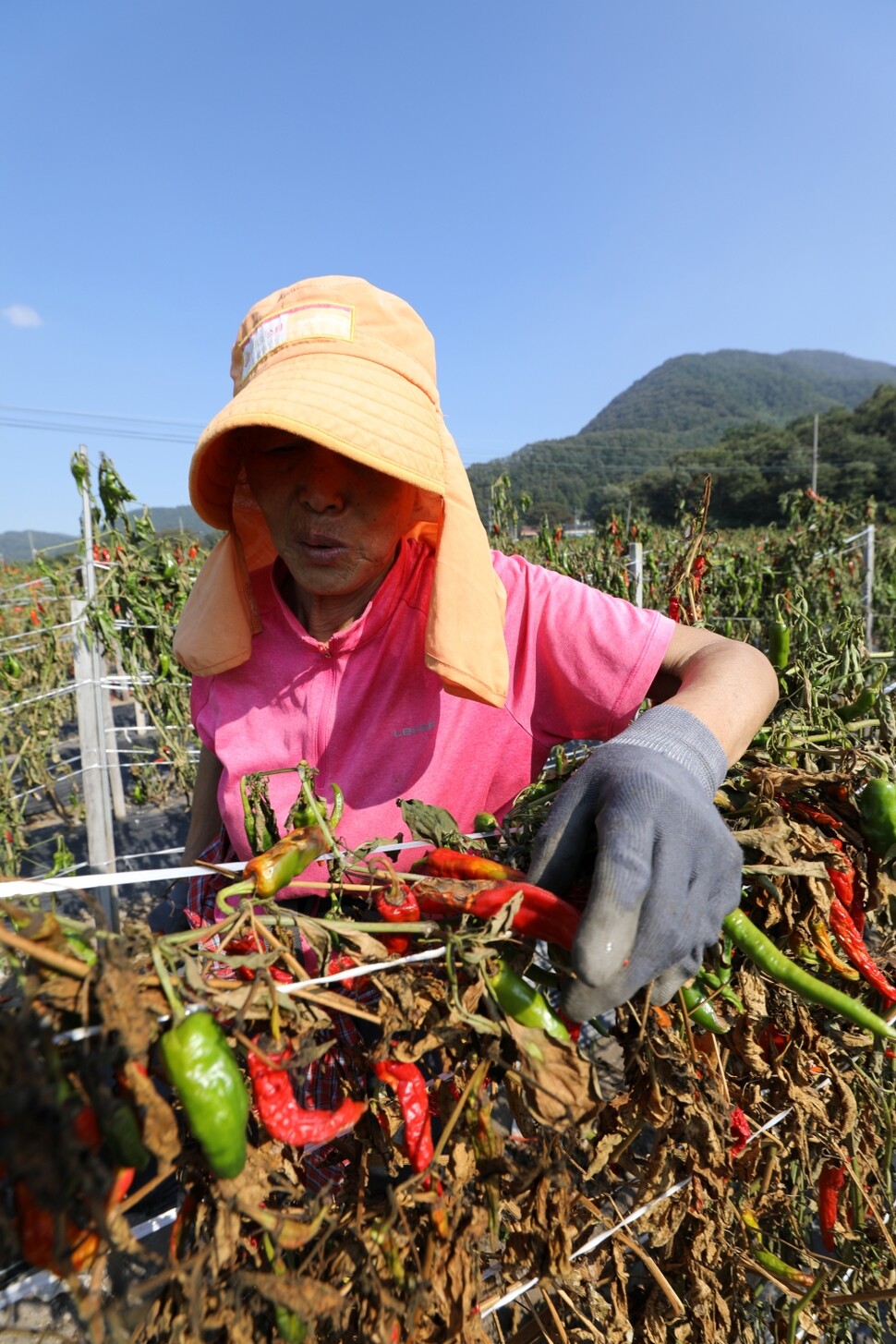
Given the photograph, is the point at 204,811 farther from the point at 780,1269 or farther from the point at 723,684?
the point at 780,1269

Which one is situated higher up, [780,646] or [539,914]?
[780,646]

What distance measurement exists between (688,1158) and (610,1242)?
0.30m

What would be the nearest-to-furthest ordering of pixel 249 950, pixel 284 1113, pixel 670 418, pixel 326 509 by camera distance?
pixel 284 1113 < pixel 249 950 < pixel 326 509 < pixel 670 418

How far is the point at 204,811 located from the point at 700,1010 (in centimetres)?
124

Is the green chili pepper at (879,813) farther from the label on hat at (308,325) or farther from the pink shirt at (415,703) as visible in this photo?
the label on hat at (308,325)

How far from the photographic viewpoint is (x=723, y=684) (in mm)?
1269

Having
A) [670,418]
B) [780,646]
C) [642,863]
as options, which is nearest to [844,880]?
[642,863]

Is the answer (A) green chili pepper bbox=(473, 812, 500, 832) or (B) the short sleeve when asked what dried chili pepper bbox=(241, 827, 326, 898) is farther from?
(B) the short sleeve

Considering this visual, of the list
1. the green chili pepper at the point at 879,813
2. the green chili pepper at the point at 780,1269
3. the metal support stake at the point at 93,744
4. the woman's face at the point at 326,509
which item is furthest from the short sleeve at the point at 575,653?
the metal support stake at the point at 93,744

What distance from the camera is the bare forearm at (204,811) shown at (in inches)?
71.6

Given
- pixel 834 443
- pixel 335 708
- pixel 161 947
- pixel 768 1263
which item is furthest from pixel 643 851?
pixel 834 443

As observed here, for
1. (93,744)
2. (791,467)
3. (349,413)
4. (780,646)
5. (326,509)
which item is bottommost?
(93,744)

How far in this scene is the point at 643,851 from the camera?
917mm

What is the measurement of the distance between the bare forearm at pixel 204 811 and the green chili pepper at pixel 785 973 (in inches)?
48.1
